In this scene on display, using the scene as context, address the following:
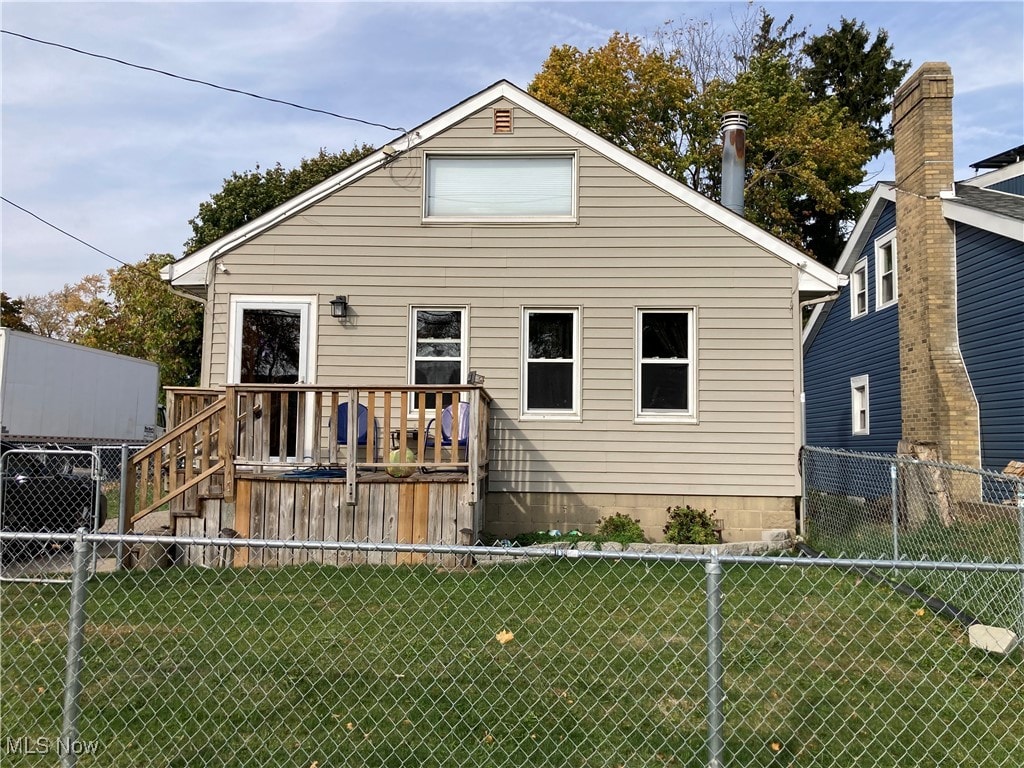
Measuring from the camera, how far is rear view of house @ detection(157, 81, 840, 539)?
10164 millimetres

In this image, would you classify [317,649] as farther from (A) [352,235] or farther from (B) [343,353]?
(A) [352,235]

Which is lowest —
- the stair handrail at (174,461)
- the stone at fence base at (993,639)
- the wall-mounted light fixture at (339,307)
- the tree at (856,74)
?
the stone at fence base at (993,639)

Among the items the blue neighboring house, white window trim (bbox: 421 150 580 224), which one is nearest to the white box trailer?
white window trim (bbox: 421 150 580 224)

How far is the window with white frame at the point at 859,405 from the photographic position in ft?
55.8

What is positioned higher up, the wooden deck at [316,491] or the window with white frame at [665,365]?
the window with white frame at [665,365]

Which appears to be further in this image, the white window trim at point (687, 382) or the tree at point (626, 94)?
the tree at point (626, 94)

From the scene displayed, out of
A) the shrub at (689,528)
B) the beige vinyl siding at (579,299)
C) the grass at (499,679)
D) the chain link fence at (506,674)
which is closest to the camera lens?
the chain link fence at (506,674)

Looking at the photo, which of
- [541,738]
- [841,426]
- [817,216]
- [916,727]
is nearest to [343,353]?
[541,738]

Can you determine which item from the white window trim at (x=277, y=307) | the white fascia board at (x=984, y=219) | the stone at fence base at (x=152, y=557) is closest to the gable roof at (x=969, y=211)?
the white fascia board at (x=984, y=219)

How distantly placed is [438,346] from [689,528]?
400cm

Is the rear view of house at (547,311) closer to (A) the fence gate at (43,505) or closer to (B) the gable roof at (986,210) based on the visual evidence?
(A) the fence gate at (43,505)

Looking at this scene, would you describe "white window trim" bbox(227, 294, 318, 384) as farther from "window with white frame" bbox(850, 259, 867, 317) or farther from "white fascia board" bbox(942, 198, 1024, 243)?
"window with white frame" bbox(850, 259, 867, 317)

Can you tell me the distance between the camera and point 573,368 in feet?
33.9

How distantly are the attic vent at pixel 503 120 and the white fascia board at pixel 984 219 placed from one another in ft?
25.0
